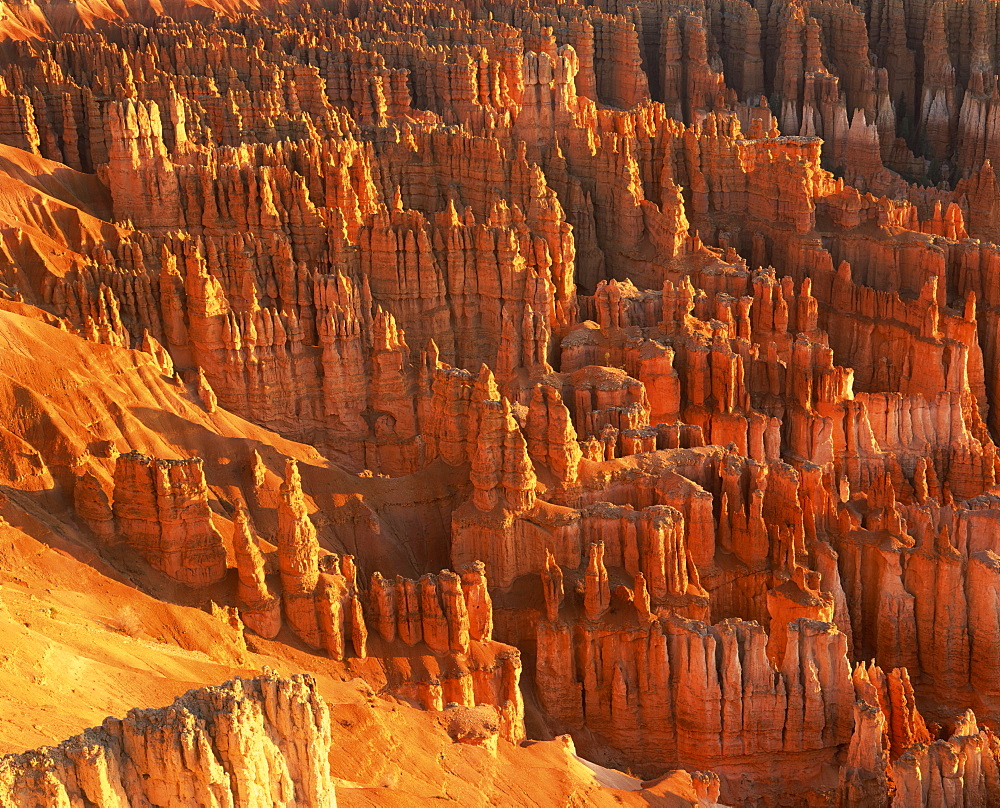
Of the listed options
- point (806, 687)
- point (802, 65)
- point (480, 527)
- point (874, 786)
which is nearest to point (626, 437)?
point (480, 527)

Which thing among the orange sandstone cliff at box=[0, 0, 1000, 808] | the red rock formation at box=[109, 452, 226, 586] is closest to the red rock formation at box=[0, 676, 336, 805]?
the orange sandstone cliff at box=[0, 0, 1000, 808]

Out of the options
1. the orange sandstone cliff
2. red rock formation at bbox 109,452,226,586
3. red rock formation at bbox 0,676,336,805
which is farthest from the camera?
red rock formation at bbox 109,452,226,586

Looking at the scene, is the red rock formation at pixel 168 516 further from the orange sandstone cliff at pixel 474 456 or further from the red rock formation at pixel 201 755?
the red rock formation at pixel 201 755

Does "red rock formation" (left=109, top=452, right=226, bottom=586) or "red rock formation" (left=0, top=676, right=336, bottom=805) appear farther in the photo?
"red rock formation" (left=109, top=452, right=226, bottom=586)

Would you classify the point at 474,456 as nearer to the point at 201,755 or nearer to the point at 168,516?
the point at 168,516

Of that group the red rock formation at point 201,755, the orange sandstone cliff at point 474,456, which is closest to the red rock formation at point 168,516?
the orange sandstone cliff at point 474,456

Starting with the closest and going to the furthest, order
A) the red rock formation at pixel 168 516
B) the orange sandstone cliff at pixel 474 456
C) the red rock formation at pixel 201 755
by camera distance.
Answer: the red rock formation at pixel 201 755, the orange sandstone cliff at pixel 474 456, the red rock formation at pixel 168 516

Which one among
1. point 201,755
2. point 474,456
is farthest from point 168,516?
point 201,755

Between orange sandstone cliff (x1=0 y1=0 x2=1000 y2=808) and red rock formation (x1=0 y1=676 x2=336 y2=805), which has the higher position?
red rock formation (x1=0 y1=676 x2=336 y2=805)

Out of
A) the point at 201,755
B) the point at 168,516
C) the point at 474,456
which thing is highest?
the point at 201,755

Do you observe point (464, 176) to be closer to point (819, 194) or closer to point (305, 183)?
point (305, 183)

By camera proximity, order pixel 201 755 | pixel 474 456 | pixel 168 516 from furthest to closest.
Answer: pixel 474 456 → pixel 168 516 → pixel 201 755

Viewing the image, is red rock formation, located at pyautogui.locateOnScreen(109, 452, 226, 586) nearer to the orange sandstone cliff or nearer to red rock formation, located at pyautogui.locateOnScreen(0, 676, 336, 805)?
the orange sandstone cliff

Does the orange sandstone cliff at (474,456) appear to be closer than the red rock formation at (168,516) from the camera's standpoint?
Yes
